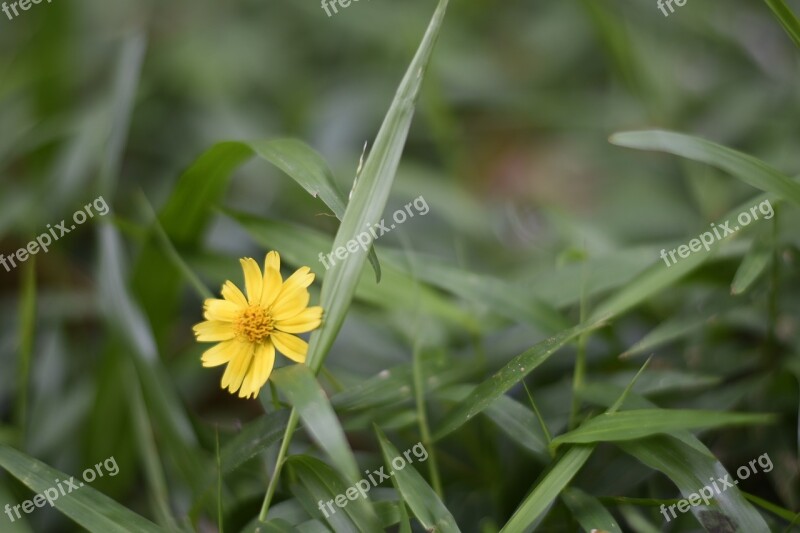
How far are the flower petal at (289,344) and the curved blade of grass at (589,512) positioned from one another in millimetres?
→ 345

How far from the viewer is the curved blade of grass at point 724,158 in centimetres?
84

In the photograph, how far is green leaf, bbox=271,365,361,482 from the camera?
0.67 m

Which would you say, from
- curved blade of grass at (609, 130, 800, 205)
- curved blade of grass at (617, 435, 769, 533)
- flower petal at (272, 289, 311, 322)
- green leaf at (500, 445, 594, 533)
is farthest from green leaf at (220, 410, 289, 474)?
curved blade of grass at (609, 130, 800, 205)

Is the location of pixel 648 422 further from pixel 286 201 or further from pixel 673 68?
pixel 673 68

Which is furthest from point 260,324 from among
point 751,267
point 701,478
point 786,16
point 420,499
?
point 786,16

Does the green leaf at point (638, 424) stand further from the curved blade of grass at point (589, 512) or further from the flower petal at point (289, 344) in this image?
the flower petal at point (289, 344)

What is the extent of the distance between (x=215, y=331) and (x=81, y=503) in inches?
9.6

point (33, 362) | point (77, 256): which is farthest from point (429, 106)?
point (33, 362)

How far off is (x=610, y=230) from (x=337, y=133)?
2.47ft

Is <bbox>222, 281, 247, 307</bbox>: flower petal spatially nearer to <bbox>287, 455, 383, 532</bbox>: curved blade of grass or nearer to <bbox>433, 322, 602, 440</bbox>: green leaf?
<bbox>287, 455, 383, 532</bbox>: curved blade of grass

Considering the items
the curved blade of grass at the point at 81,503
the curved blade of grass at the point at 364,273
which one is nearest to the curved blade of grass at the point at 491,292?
the curved blade of grass at the point at 364,273

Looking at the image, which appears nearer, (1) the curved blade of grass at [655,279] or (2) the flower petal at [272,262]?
(2) the flower petal at [272,262]

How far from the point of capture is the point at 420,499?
767 millimetres

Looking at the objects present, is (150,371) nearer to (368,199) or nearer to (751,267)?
(368,199)
